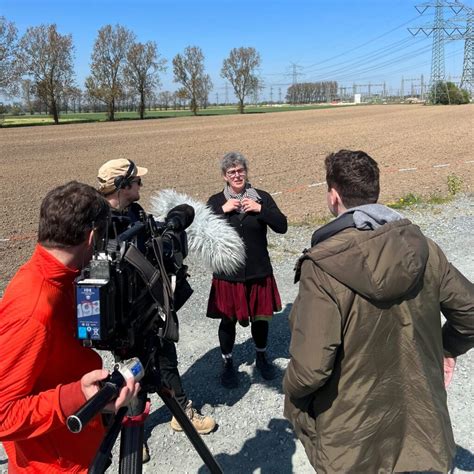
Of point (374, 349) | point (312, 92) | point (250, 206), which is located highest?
point (312, 92)

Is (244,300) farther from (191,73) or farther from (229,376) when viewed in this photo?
(191,73)

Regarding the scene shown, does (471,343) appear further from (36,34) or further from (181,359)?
(36,34)

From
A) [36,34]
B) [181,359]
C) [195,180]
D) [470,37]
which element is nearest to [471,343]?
[181,359]

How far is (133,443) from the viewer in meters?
1.69

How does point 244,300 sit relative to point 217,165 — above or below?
above

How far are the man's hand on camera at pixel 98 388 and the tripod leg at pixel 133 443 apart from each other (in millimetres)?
290

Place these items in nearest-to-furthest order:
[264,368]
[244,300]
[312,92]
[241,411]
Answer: [241,411], [244,300], [264,368], [312,92]

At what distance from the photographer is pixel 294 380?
187 cm

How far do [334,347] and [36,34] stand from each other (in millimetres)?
80364

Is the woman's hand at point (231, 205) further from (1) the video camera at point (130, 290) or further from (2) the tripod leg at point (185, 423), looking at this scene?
(2) the tripod leg at point (185, 423)

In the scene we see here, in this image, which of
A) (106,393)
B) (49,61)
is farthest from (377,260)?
(49,61)

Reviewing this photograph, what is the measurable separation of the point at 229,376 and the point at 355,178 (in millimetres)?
2327

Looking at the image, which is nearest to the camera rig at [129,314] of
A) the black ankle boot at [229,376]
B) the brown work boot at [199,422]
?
the brown work boot at [199,422]

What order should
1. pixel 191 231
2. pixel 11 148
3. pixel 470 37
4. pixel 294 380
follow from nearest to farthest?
pixel 294 380 < pixel 191 231 < pixel 11 148 < pixel 470 37
